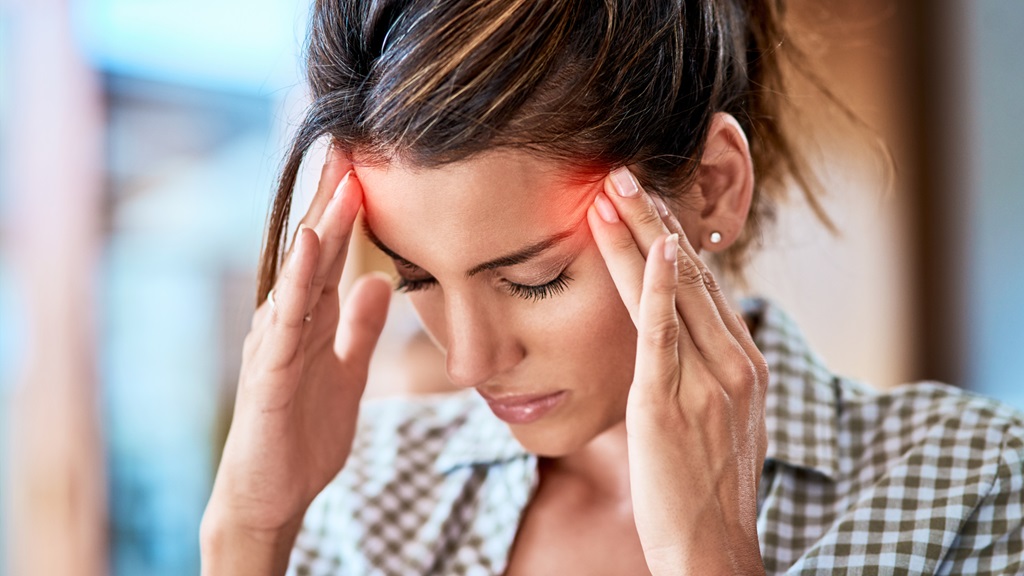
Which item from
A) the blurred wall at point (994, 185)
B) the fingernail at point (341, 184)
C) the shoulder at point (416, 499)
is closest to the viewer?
the fingernail at point (341, 184)

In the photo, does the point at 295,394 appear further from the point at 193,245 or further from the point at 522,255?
the point at 193,245

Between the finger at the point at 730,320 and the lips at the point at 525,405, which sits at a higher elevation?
the finger at the point at 730,320

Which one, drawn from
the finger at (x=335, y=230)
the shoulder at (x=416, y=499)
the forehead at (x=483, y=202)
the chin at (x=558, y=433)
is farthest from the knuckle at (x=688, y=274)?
the shoulder at (x=416, y=499)

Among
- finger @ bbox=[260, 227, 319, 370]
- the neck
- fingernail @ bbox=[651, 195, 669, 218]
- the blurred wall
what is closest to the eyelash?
fingernail @ bbox=[651, 195, 669, 218]

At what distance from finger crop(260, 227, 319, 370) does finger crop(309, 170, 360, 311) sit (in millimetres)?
16

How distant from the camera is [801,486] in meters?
1.10

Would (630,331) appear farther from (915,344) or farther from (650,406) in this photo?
(915,344)

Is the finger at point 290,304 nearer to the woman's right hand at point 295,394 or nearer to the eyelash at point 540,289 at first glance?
the woman's right hand at point 295,394

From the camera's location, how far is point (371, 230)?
0.96 meters

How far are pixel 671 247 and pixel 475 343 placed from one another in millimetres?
211

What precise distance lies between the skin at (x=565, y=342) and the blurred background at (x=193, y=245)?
1370mm

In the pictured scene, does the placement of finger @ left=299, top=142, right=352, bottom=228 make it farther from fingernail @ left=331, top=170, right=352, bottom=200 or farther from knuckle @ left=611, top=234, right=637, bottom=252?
knuckle @ left=611, top=234, right=637, bottom=252

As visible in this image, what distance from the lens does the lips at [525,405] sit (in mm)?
1007

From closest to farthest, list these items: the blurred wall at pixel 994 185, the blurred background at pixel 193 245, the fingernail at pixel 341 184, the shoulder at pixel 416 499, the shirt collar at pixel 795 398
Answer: the fingernail at pixel 341 184 → the shirt collar at pixel 795 398 → the shoulder at pixel 416 499 → the blurred background at pixel 193 245 → the blurred wall at pixel 994 185
